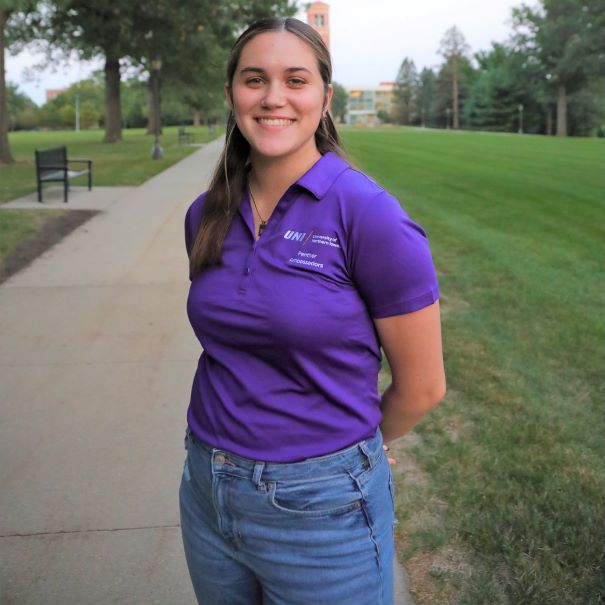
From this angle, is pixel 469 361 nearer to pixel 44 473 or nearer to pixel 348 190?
pixel 44 473

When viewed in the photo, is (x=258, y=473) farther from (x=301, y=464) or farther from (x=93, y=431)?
(x=93, y=431)

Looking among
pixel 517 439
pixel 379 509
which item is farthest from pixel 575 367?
pixel 379 509

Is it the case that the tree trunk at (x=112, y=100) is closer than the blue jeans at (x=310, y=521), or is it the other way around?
the blue jeans at (x=310, y=521)

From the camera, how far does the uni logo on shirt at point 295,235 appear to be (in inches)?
57.6

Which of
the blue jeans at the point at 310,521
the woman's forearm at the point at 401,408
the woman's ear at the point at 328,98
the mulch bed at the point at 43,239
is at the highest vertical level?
the woman's ear at the point at 328,98

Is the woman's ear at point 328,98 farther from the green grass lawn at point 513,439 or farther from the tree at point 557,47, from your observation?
the tree at point 557,47

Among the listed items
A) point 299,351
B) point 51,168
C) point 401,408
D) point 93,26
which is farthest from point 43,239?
point 93,26

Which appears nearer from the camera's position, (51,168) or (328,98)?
(328,98)

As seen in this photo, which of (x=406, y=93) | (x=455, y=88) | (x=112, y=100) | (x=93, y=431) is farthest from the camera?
(x=406, y=93)

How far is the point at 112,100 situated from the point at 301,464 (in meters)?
41.4

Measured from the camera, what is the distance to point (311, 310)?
143 cm

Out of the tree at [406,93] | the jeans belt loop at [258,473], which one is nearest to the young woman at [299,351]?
the jeans belt loop at [258,473]

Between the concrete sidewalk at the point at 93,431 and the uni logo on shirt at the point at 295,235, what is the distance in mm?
1805

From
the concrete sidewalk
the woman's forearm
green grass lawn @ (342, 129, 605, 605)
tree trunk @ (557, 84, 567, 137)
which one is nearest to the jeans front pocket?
the woman's forearm
